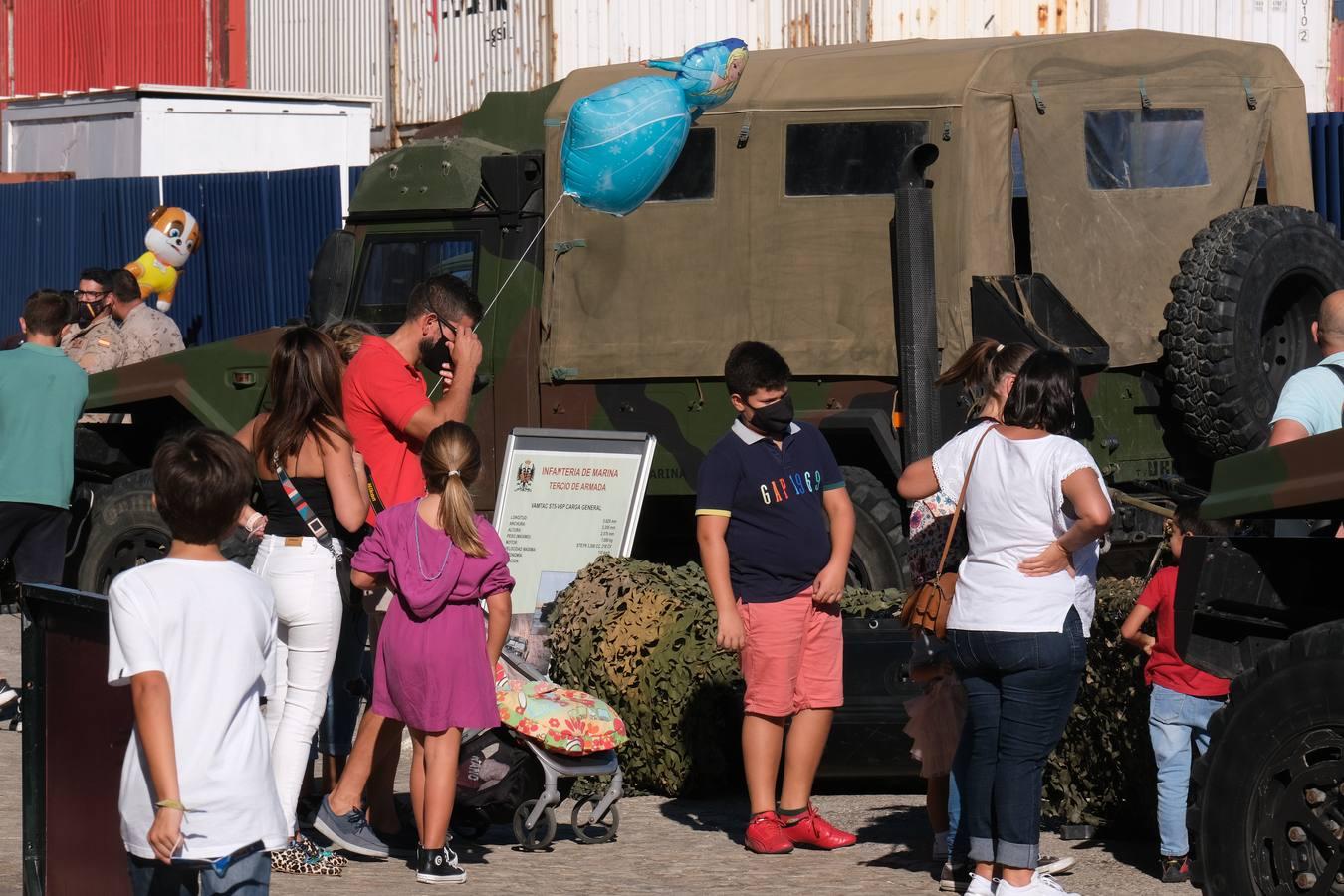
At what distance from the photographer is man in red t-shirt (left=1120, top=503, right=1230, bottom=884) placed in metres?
5.96

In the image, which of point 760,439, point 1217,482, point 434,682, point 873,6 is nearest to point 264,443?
point 434,682

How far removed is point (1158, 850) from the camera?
21.2ft

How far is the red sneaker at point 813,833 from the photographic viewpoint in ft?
21.5

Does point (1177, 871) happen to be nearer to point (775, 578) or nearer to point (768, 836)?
point (768, 836)

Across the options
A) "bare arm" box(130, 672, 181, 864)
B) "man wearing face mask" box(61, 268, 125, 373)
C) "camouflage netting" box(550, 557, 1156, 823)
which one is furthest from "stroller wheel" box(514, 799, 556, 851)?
"man wearing face mask" box(61, 268, 125, 373)

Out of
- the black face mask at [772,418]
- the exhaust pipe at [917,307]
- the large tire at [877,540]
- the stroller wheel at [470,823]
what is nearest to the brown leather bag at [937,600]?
the black face mask at [772,418]

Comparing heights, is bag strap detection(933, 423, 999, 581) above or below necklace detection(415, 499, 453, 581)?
above

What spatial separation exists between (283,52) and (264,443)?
26832 mm

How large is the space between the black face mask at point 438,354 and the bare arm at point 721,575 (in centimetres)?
107

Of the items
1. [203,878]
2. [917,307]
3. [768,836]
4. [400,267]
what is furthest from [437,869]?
[400,267]

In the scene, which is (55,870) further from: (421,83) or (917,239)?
(421,83)

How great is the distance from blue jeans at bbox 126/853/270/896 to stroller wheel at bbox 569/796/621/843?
2666 mm

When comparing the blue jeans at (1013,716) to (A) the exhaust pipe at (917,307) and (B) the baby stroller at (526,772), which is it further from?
(A) the exhaust pipe at (917,307)

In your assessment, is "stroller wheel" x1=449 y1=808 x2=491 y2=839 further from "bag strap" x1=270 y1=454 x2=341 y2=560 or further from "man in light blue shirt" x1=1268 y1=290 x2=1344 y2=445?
"man in light blue shirt" x1=1268 y1=290 x2=1344 y2=445
